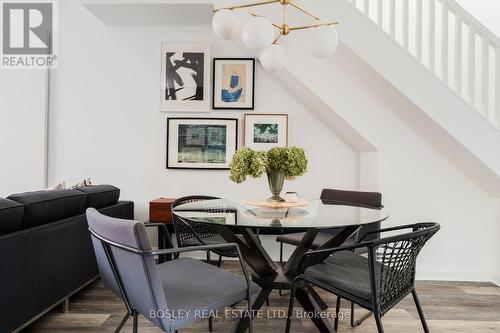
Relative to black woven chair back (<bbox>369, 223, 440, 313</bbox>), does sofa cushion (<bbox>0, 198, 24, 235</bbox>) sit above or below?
above

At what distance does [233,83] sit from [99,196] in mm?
1872

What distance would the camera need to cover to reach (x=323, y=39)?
1.85 m

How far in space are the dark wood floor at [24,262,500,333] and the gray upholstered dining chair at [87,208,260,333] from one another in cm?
74

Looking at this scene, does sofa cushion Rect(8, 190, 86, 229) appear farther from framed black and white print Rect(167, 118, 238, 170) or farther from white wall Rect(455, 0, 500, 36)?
white wall Rect(455, 0, 500, 36)

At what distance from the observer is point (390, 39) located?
275 centimetres

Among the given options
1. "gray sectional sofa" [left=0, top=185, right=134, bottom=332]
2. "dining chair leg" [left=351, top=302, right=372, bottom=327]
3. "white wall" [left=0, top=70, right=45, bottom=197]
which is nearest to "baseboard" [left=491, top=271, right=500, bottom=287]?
"dining chair leg" [left=351, top=302, right=372, bottom=327]

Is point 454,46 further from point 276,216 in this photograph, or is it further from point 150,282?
point 150,282

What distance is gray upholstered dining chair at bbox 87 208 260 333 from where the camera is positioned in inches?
45.2

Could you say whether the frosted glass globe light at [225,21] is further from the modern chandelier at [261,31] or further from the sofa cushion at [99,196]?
the sofa cushion at [99,196]

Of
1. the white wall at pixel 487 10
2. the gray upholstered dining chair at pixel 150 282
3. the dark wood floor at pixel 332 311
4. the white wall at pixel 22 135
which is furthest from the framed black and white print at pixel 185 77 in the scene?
the white wall at pixel 487 10

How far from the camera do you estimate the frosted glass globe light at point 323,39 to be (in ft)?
6.05

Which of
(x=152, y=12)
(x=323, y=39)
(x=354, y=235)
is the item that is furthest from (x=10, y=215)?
(x=152, y=12)

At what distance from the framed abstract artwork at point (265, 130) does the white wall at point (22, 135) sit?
7.88 ft

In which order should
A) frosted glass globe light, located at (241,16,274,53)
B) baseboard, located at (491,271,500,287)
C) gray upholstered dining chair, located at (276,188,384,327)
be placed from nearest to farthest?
frosted glass globe light, located at (241,16,274,53) → gray upholstered dining chair, located at (276,188,384,327) → baseboard, located at (491,271,500,287)
